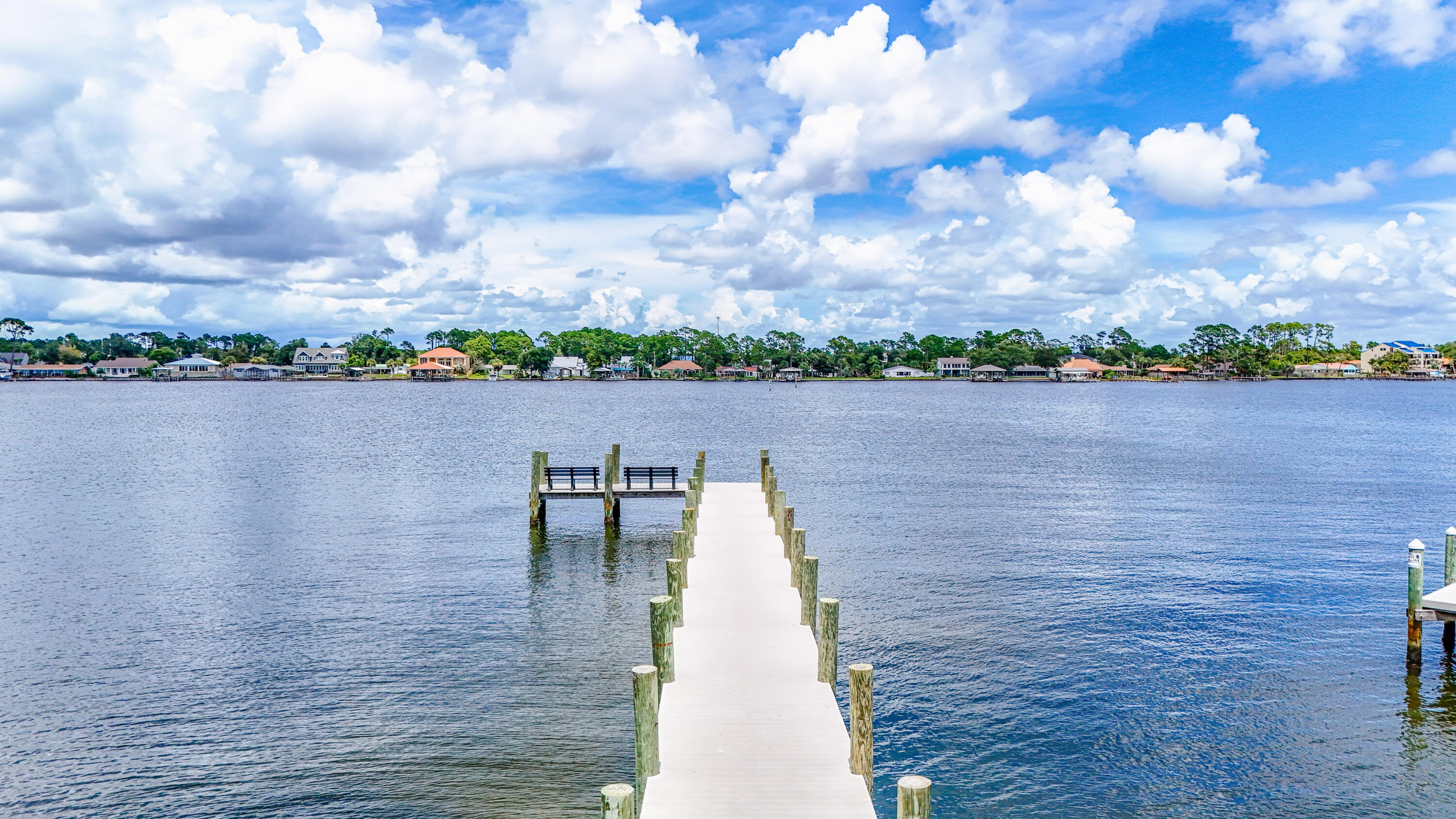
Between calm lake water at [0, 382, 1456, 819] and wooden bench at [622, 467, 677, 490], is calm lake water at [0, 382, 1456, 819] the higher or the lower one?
the lower one

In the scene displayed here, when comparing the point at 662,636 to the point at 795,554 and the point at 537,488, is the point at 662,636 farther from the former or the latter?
the point at 537,488

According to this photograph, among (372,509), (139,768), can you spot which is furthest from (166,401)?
(139,768)

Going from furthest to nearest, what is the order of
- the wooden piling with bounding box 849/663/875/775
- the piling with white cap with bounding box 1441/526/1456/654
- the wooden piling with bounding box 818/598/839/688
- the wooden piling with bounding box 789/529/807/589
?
the piling with white cap with bounding box 1441/526/1456/654
the wooden piling with bounding box 789/529/807/589
the wooden piling with bounding box 818/598/839/688
the wooden piling with bounding box 849/663/875/775

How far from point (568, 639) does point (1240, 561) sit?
2207 centimetres

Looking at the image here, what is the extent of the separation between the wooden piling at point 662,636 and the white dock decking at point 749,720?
1.05 feet

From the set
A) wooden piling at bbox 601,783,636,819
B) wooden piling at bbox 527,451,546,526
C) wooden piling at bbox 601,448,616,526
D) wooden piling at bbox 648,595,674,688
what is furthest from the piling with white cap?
wooden piling at bbox 527,451,546,526

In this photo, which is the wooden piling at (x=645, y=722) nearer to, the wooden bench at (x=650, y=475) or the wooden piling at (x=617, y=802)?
the wooden piling at (x=617, y=802)

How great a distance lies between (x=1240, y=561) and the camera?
97.9ft

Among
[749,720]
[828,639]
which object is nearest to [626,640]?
[828,639]

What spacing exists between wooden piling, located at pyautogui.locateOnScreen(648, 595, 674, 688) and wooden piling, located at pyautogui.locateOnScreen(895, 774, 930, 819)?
5573 millimetres

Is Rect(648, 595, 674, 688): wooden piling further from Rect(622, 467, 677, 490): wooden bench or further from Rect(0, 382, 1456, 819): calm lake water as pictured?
Rect(622, 467, 677, 490): wooden bench

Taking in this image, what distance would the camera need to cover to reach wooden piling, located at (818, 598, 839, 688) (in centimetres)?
1402

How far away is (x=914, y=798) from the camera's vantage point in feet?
29.9

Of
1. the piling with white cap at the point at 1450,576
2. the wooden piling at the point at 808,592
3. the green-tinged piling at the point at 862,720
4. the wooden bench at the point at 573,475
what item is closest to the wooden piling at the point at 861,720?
the green-tinged piling at the point at 862,720
